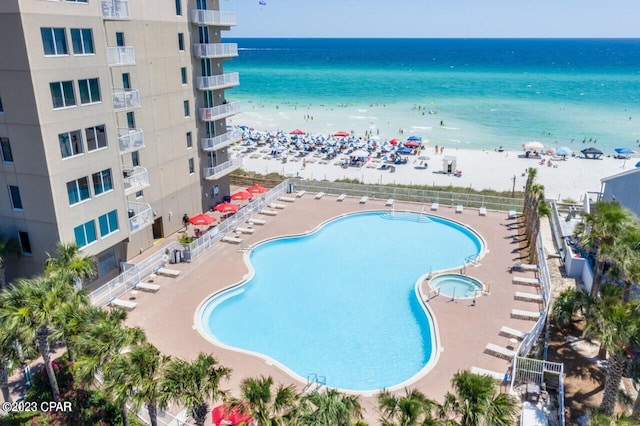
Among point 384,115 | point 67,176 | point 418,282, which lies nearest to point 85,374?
point 67,176

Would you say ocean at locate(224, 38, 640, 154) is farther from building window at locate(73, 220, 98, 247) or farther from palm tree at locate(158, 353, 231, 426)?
palm tree at locate(158, 353, 231, 426)

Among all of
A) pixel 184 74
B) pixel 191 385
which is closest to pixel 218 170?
pixel 184 74

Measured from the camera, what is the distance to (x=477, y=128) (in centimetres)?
8506

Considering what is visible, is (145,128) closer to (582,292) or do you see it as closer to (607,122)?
(582,292)

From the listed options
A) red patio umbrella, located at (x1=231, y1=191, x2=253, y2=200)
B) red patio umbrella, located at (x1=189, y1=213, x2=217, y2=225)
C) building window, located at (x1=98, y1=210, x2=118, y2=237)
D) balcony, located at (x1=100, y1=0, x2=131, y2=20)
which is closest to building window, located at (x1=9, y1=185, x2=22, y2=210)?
building window, located at (x1=98, y1=210, x2=118, y2=237)

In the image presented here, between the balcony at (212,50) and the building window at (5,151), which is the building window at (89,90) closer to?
the building window at (5,151)

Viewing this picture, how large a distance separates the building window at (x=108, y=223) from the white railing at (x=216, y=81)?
13347 mm

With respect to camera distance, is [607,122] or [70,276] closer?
[70,276]

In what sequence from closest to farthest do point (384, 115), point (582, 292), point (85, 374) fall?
point (85, 374), point (582, 292), point (384, 115)

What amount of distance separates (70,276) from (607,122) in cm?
9602

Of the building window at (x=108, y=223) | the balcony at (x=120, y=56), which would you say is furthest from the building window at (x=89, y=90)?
the building window at (x=108, y=223)

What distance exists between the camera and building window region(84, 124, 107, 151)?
2491 centimetres

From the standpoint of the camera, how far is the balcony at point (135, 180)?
94.4 feet

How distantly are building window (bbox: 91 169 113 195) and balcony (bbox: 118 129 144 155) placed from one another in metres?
1.97
